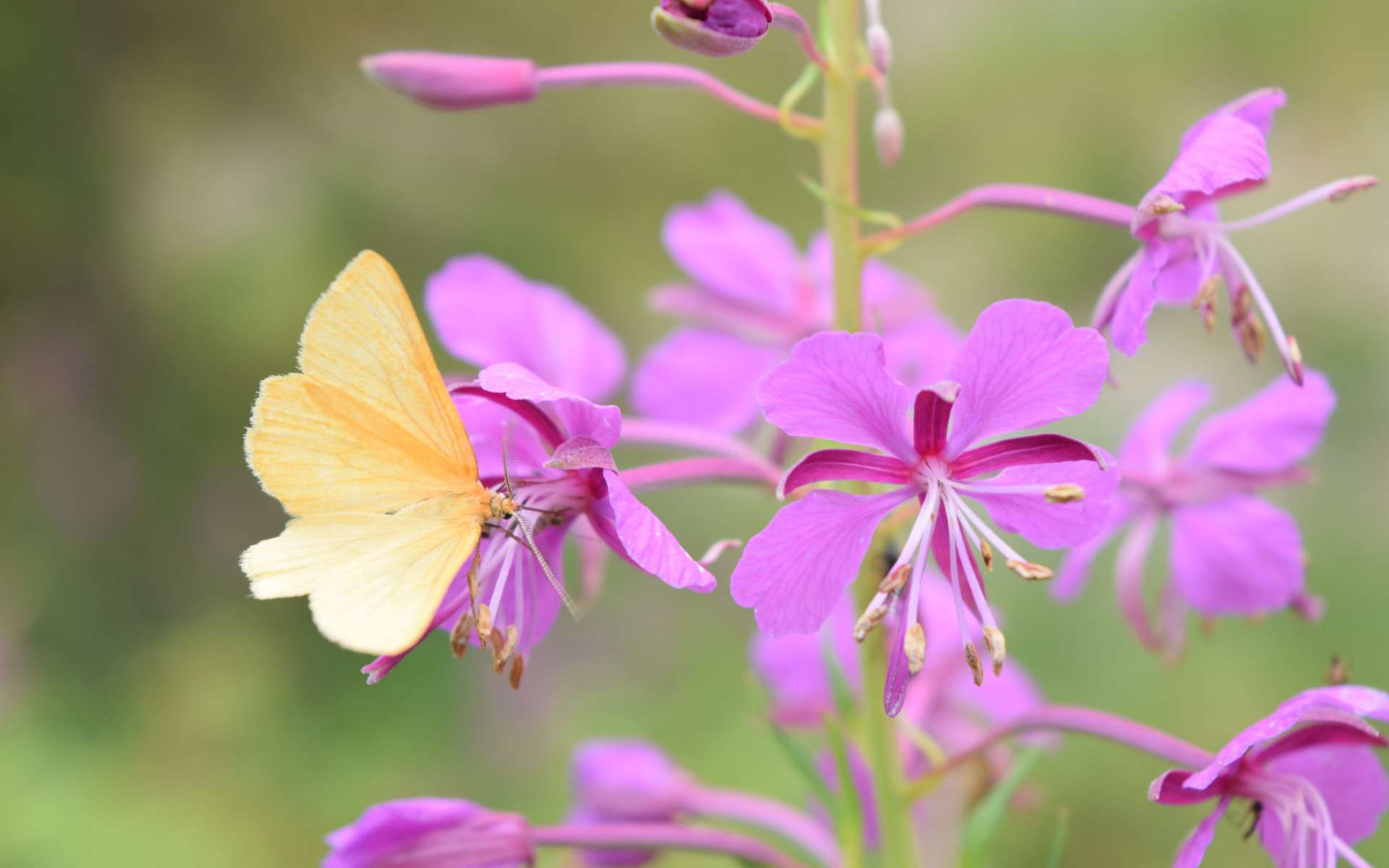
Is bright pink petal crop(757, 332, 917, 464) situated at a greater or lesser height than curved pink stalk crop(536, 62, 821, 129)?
lesser

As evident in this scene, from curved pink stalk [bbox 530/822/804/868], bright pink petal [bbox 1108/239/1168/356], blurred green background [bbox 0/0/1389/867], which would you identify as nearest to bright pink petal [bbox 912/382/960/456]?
bright pink petal [bbox 1108/239/1168/356]

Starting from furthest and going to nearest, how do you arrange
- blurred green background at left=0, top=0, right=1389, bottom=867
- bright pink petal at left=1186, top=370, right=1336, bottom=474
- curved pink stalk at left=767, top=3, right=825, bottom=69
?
1. blurred green background at left=0, top=0, right=1389, bottom=867
2. bright pink petal at left=1186, top=370, right=1336, bottom=474
3. curved pink stalk at left=767, top=3, right=825, bottom=69

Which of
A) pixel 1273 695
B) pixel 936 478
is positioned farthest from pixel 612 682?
pixel 936 478

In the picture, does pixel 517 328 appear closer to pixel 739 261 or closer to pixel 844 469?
pixel 739 261

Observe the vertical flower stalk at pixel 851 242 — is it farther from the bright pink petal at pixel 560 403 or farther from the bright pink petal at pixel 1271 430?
the bright pink petal at pixel 1271 430

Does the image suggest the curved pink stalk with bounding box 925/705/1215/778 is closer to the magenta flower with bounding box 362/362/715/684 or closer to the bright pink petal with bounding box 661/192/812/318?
the magenta flower with bounding box 362/362/715/684

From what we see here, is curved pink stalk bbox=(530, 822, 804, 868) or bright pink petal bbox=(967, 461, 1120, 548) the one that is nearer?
bright pink petal bbox=(967, 461, 1120, 548)
